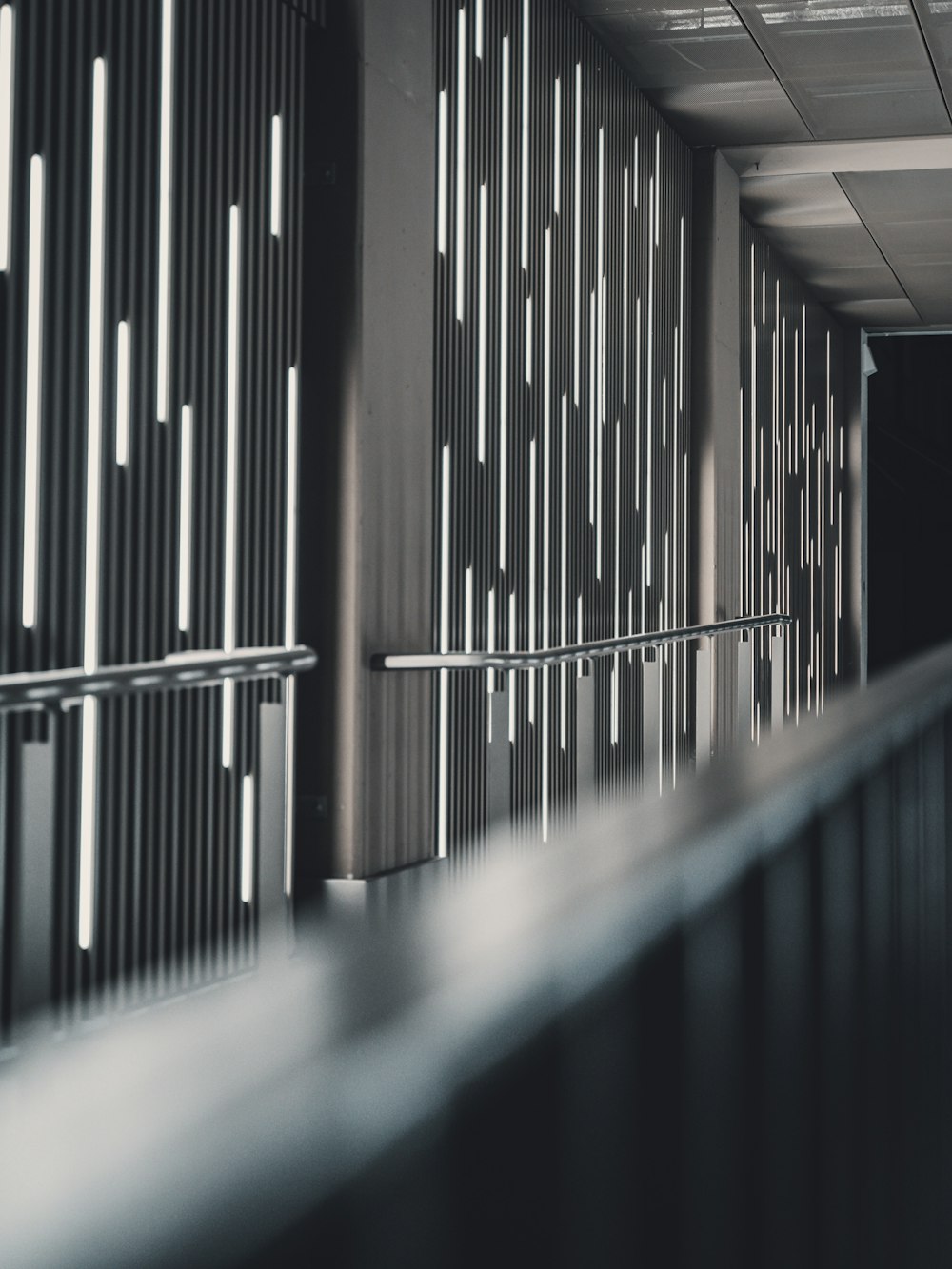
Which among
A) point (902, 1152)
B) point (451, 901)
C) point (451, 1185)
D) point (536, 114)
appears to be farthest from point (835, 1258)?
point (536, 114)

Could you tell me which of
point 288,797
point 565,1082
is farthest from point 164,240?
point 565,1082

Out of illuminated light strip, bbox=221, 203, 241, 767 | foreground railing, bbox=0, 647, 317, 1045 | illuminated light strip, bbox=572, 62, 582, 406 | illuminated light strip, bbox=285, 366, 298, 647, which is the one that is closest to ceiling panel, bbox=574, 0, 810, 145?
illuminated light strip, bbox=572, 62, 582, 406

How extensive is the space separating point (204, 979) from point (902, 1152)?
238cm

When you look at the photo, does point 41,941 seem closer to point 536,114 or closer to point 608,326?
point 536,114

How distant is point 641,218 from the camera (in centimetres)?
951

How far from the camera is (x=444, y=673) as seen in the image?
254 inches

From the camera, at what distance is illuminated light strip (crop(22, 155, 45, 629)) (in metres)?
3.82

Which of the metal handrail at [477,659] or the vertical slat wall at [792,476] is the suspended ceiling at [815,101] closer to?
the vertical slat wall at [792,476]

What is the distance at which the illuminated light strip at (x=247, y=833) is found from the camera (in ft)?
15.9

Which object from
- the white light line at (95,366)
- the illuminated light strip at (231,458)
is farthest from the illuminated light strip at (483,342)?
the white light line at (95,366)

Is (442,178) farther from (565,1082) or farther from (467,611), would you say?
(565,1082)

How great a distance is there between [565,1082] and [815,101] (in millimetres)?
8832

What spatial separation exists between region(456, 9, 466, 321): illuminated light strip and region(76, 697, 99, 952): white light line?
2967 mm

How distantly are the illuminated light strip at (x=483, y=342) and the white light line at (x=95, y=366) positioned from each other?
2.77 metres
